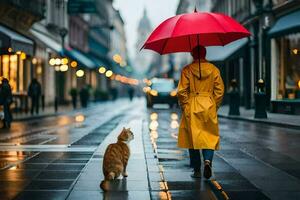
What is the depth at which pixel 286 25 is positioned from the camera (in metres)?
23.8

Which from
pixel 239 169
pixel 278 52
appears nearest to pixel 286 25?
pixel 278 52

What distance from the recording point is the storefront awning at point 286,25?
22.9m

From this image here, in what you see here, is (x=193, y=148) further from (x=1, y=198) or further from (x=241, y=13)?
(x=241, y=13)

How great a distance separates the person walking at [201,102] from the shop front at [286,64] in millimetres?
16171

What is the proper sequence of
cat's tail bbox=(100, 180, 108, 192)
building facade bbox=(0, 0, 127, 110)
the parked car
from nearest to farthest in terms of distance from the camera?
cat's tail bbox=(100, 180, 108, 192) < building facade bbox=(0, 0, 127, 110) < the parked car

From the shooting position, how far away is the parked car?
126ft

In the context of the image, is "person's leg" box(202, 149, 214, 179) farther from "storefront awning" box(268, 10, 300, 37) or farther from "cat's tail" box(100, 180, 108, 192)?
"storefront awning" box(268, 10, 300, 37)

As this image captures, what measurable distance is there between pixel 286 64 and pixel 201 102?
19135 millimetres

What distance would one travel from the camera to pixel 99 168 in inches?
321

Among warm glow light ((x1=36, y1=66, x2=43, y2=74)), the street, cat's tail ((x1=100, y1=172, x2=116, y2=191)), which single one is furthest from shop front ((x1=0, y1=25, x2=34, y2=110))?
cat's tail ((x1=100, y1=172, x2=116, y2=191))

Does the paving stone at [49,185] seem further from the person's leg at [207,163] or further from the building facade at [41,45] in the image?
the building facade at [41,45]

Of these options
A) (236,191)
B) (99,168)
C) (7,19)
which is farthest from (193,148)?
(7,19)

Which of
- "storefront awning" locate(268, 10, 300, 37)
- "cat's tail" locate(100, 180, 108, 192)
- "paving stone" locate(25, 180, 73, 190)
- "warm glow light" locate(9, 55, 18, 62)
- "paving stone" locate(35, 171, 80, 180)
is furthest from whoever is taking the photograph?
"warm glow light" locate(9, 55, 18, 62)

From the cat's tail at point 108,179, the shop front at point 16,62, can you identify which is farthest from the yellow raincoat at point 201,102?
the shop front at point 16,62
